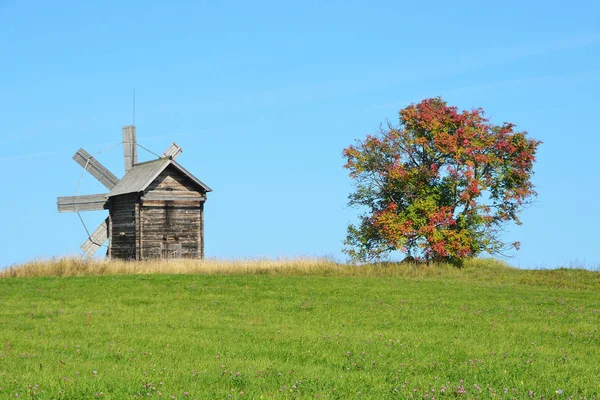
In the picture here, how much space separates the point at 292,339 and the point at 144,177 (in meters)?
32.8

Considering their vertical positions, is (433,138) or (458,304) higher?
(433,138)

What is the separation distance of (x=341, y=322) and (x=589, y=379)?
964 centimetres

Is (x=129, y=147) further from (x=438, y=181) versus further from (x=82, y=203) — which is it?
(x=438, y=181)

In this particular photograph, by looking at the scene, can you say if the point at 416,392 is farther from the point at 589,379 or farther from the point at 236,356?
the point at 236,356

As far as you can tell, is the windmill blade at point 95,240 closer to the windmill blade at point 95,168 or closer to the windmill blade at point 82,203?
the windmill blade at point 82,203

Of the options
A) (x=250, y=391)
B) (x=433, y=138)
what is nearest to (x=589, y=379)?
(x=250, y=391)

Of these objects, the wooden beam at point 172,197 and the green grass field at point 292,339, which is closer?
the green grass field at point 292,339

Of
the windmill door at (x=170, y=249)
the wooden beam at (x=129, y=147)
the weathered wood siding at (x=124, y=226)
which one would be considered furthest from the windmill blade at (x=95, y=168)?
the windmill door at (x=170, y=249)

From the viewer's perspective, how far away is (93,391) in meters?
11.6

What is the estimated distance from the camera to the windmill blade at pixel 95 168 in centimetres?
5338

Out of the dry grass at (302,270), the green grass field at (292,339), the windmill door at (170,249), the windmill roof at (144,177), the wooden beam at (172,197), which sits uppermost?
the windmill roof at (144,177)

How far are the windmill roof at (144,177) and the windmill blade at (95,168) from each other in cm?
119

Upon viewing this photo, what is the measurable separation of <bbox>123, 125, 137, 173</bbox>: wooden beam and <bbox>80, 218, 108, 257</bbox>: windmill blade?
560cm

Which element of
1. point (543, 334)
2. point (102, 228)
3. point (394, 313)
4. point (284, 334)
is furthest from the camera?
point (102, 228)
